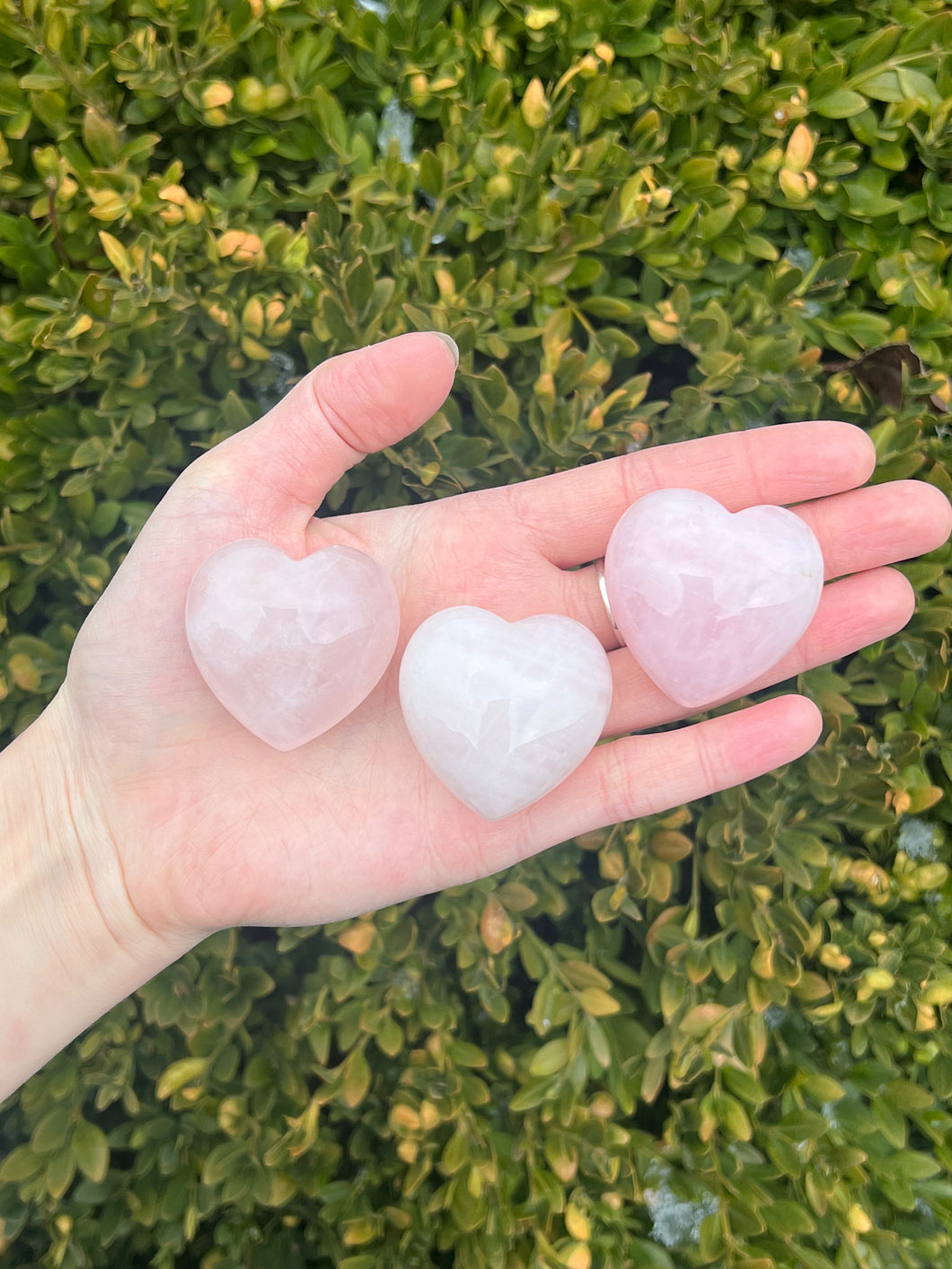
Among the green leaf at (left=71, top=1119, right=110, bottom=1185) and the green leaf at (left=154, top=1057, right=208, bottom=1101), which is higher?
the green leaf at (left=154, top=1057, right=208, bottom=1101)

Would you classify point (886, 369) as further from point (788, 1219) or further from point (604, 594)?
point (788, 1219)

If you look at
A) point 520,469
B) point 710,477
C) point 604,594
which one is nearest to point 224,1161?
point 604,594

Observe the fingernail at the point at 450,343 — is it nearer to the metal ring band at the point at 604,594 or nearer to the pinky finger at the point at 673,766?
the metal ring band at the point at 604,594

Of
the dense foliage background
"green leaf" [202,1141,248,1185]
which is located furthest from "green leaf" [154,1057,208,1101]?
"green leaf" [202,1141,248,1185]

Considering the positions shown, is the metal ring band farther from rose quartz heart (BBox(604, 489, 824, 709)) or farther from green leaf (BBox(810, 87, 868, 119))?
green leaf (BBox(810, 87, 868, 119))

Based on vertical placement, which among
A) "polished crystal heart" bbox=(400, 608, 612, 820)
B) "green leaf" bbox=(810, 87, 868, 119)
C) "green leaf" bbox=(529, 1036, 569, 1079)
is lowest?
"green leaf" bbox=(529, 1036, 569, 1079)
